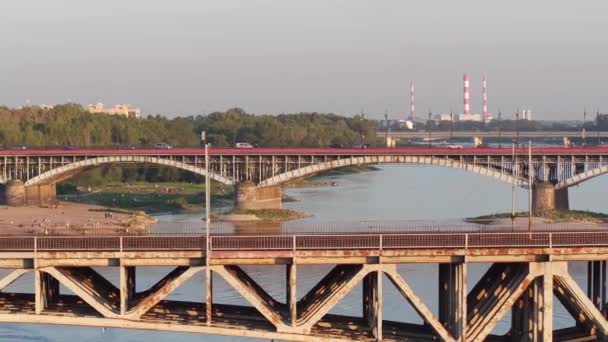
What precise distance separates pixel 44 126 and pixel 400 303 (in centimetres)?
9497

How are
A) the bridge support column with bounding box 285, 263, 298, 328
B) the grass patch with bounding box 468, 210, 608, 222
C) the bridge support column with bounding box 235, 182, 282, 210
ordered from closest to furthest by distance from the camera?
the bridge support column with bounding box 285, 263, 298, 328
the grass patch with bounding box 468, 210, 608, 222
the bridge support column with bounding box 235, 182, 282, 210

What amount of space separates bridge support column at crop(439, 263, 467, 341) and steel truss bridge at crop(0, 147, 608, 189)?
5603 centimetres

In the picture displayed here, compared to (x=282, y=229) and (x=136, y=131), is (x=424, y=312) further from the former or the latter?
(x=136, y=131)

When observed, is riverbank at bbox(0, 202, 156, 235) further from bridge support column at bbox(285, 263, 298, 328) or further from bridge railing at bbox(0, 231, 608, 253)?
bridge support column at bbox(285, 263, 298, 328)

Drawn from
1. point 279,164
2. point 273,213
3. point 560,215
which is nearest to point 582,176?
point 560,215

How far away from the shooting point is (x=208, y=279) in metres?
29.2

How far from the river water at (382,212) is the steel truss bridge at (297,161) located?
12.4 feet

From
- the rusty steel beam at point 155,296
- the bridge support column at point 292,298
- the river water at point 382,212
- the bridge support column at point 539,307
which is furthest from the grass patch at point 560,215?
the rusty steel beam at point 155,296

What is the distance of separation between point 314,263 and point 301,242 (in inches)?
32.9

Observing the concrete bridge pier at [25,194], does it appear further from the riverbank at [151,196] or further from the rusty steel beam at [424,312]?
the rusty steel beam at [424,312]

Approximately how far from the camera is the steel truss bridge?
90.4m

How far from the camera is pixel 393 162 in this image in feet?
310

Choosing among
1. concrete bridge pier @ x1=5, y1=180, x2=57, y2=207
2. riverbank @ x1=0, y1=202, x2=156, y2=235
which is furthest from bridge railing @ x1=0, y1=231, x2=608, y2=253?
concrete bridge pier @ x1=5, y1=180, x2=57, y2=207

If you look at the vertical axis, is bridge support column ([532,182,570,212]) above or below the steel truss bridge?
below
